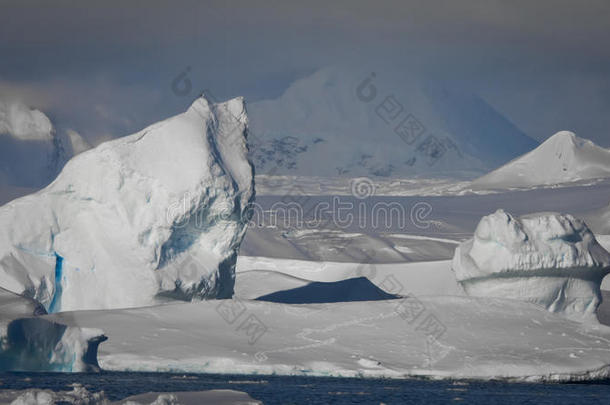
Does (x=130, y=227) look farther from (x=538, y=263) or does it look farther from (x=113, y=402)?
(x=538, y=263)

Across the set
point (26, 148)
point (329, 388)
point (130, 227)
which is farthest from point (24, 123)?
point (329, 388)

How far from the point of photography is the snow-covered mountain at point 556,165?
135 m

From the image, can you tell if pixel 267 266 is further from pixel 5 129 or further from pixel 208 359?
pixel 5 129

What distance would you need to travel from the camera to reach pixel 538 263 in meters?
30.2

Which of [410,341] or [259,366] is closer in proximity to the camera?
[259,366]

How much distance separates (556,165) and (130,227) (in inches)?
4613

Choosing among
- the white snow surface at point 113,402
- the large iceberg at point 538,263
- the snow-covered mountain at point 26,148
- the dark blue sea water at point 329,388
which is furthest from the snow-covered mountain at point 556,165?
the white snow surface at point 113,402

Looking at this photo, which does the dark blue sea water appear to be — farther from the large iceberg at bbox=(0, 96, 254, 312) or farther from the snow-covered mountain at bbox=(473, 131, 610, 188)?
the snow-covered mountain at bbox=(473, 131, 610, 188)

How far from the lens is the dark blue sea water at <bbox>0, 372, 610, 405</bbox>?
21.1 meters

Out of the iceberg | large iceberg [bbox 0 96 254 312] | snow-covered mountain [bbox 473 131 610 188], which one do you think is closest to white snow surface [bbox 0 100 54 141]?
large iceberg [bbox 0 96 254 312]

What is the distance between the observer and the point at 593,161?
138m

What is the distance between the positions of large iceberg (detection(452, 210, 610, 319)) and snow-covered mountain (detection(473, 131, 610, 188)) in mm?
102822

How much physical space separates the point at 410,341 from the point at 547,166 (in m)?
116

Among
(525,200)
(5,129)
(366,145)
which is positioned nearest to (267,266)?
(5,129)
